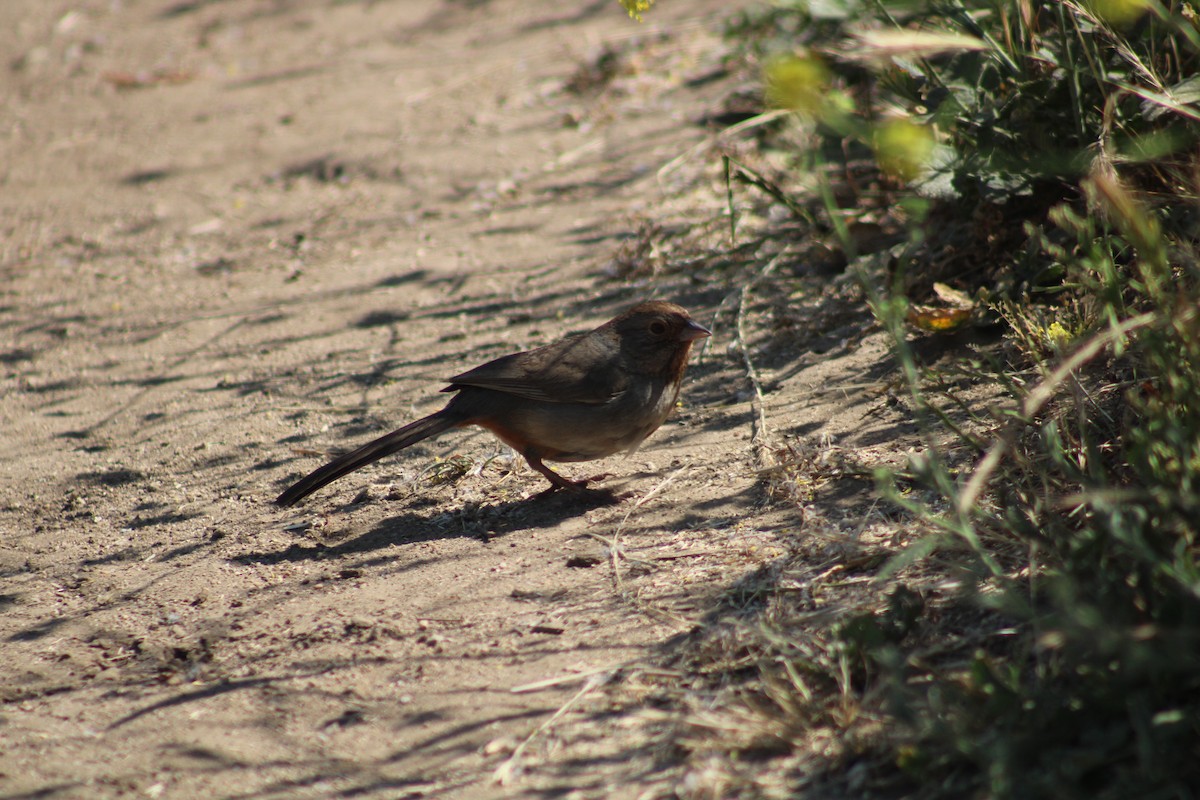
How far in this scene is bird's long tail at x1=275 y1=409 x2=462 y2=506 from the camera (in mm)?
4723

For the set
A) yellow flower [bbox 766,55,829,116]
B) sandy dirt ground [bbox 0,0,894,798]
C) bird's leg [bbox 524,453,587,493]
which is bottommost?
bird's leg [bbox 524,453,587,493]

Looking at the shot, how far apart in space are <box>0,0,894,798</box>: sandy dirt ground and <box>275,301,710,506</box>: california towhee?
23cm

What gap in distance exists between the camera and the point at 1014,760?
8.25ft

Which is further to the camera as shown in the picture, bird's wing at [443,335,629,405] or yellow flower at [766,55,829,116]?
bird's wing at [443,335,629,405]

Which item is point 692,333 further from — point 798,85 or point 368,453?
point 798,85

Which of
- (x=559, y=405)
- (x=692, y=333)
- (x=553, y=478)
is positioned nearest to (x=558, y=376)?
(x=559, y=405)

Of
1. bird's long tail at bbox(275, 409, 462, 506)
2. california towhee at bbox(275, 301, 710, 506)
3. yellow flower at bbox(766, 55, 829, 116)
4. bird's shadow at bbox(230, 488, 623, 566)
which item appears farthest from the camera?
california towhee at bbox(275, 301, 710, 506)

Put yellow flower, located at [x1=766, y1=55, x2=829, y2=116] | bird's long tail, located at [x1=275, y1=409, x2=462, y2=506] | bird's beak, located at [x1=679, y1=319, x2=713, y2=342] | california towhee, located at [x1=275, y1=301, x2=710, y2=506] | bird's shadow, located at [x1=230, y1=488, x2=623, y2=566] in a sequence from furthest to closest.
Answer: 1. bird's beak, located at [x1=679, y1=319, x2=713, y2=342]
2. california towhee, located at [x1=275, y1=301, x2=710, y2=506]
3. bird's long tail, located at [x1=275, y1=409, x2=462, y2=506]
4. bird's shadow, located at [x1=230, y1=488, x2=623, y2=566]
5. yellow flower, located at [x1=766, y1=55, x2=829, y2=116]

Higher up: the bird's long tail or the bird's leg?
the bird's long tail

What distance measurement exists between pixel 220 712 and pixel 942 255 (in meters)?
3.87

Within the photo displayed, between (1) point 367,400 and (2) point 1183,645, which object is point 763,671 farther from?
(1) point 367,400

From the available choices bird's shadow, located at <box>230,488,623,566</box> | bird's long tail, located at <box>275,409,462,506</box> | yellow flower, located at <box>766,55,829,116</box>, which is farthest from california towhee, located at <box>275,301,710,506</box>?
yellow flower, located at <box>766,55,829,116</box>

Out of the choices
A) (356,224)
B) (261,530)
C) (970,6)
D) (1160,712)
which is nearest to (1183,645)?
(1160,712)

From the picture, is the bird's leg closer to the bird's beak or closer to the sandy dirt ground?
the sandy dirt ground
